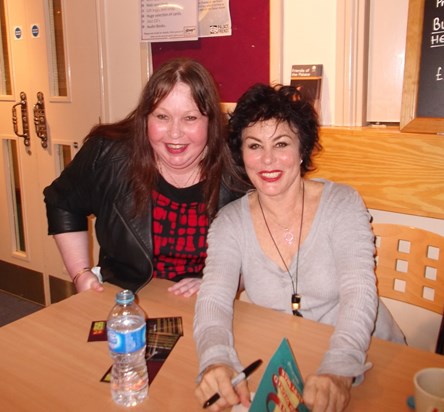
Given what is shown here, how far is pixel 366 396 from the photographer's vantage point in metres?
0.93

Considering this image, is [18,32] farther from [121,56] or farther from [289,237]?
[289,237]

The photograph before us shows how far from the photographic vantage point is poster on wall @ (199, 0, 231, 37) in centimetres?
214

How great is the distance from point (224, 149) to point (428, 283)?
744 millimetres

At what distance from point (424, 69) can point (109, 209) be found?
1141 mm

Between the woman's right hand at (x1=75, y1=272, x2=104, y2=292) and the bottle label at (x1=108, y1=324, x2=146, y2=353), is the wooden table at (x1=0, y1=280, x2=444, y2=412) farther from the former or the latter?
the woman's right hand at (x1=75, y1=272, x2=104, y2=292)

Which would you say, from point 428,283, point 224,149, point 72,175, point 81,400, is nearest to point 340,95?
point 224,149

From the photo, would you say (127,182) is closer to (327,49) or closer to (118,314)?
(118,314)

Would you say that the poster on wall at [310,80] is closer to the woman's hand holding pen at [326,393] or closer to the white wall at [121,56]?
the white wall at [121,56]

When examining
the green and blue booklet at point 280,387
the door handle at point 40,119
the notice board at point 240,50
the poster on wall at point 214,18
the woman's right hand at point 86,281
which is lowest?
the woman's right hand at point 86,281

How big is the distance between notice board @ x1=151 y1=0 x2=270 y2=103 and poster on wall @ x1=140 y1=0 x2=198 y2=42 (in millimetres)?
56

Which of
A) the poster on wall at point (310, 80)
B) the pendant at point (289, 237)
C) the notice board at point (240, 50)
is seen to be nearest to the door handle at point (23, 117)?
the notice board at point (240, 50)

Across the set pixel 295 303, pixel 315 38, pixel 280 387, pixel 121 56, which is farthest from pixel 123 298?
pixel 121 56

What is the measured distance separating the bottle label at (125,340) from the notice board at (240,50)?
1428 millimetres

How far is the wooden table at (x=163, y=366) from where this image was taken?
0.93m
